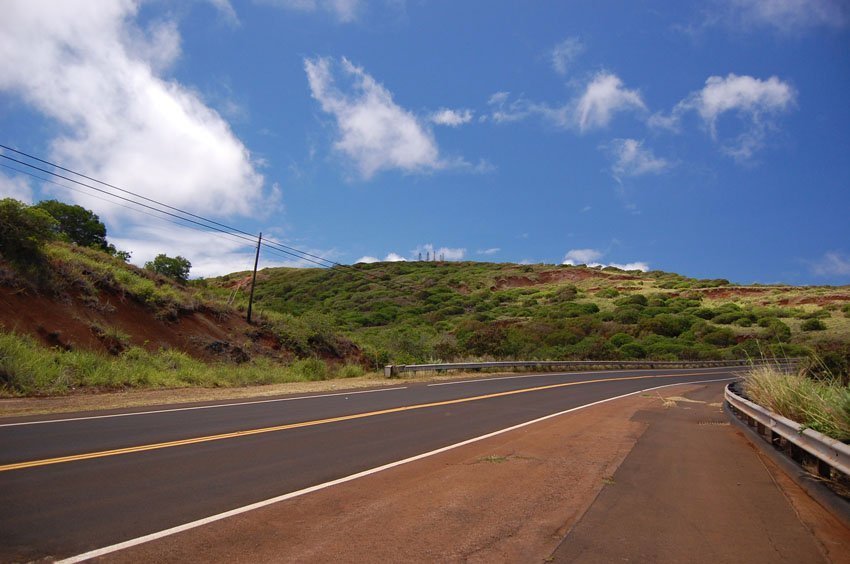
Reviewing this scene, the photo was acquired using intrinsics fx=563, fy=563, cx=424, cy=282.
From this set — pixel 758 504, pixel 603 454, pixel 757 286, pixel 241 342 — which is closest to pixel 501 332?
pixel 241 342

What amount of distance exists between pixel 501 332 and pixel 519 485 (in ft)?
122

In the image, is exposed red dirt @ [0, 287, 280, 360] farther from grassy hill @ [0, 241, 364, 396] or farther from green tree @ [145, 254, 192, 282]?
green tree @ [145, 254, 192, 282]

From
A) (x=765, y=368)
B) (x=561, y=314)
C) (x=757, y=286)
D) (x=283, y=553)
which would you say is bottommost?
(x=283, y=553)

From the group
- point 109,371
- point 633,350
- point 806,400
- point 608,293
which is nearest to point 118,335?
point 109,371

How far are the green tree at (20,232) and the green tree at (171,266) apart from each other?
16919 mm

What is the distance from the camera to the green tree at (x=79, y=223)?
37812mm

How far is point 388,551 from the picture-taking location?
179 inches

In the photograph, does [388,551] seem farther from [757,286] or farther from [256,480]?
[757,286]

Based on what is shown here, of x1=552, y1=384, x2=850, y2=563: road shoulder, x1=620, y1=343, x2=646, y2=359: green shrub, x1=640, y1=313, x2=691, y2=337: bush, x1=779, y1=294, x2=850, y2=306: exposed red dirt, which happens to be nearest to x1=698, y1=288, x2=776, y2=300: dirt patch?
x1=779, y1=294, x2=850, y2=306: exposed red dirt

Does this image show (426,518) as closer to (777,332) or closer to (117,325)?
(117,325)

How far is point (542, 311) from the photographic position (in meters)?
69.7

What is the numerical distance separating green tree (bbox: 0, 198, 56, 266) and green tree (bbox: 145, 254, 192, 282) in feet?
55.5

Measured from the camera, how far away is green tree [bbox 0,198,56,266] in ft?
72.3

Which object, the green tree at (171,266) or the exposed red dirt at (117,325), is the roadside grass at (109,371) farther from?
the green tree at (171,266)
